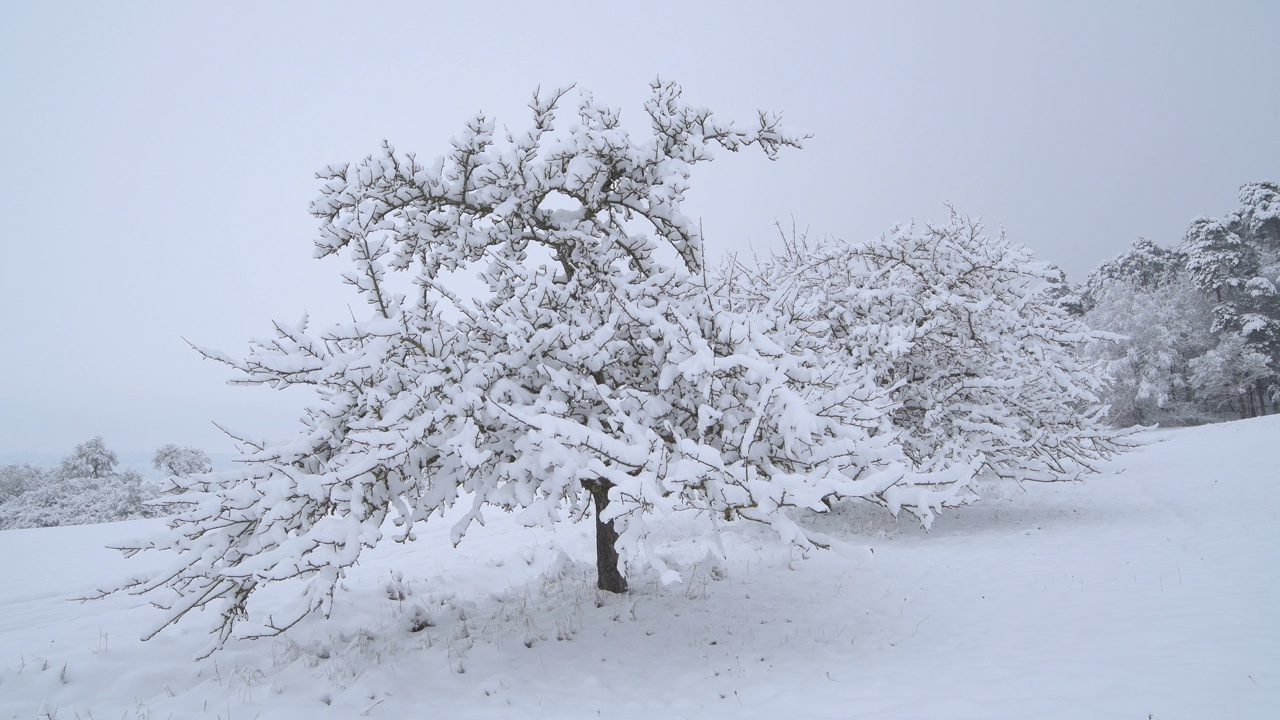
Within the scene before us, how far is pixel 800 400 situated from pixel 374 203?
439 cm

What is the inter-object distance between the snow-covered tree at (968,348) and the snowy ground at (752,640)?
158 centimetres

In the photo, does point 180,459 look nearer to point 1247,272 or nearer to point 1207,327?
point 1207,327

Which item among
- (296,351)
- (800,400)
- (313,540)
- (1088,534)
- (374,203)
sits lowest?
(1088,534)

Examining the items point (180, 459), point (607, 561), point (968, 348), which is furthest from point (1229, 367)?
point (180, 459)

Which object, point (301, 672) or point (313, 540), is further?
point (301, 672)

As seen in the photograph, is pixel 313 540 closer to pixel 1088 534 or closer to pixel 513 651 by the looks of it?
pixel 513 651

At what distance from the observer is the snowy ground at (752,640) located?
161 inches

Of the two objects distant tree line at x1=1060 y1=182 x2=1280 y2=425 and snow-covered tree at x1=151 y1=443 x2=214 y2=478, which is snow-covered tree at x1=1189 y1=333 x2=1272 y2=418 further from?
snow-covered tree at x1=151 y1=443 x2=214 y2=478

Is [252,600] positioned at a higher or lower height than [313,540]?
lower

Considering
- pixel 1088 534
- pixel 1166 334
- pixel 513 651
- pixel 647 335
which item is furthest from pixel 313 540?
pixel 1166 334

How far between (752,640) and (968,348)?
721cm

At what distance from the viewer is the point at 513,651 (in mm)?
5434

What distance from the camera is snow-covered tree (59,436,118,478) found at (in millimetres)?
26797

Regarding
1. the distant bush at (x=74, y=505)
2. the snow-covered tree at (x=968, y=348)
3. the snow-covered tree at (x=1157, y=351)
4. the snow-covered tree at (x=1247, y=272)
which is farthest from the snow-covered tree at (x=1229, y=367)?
the distant bush at (x=74, y=505)
